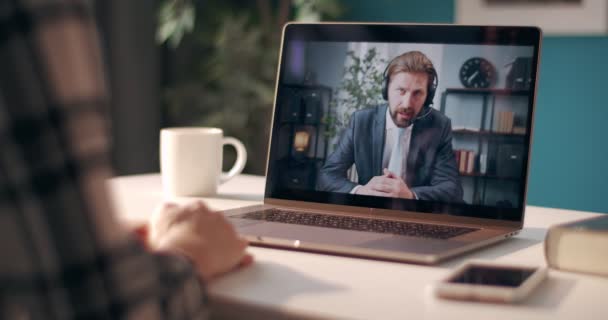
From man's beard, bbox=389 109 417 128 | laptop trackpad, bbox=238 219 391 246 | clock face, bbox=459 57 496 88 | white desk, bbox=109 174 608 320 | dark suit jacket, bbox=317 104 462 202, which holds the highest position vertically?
clock face, bbox=459 57 496 88

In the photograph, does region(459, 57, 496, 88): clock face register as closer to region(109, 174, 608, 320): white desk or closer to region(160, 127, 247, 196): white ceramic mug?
region(109, 174, 608, 320): white desk

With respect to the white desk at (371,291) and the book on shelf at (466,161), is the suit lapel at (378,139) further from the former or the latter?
the white desk at (371,291)

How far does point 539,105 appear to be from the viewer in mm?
2873

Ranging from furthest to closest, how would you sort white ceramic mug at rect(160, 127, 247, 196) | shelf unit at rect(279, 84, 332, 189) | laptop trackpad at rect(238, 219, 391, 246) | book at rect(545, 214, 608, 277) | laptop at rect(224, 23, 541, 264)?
white ceramic mug at rect(160, 127, 247, 196) < shelf unit at rect(279, 84, 332, 189) < laptop at rect(224, 23, 541, 264) < laptop trackpad at rect(238, 219, 391, 246) < book at rect(545, 214, 608, 277)

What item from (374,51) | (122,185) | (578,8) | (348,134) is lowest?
(122,185)

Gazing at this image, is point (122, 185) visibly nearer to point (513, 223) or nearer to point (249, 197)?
point (249, 197)

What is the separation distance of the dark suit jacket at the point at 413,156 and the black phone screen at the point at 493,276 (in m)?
0.30

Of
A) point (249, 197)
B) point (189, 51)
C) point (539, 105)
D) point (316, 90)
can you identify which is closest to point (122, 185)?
point (249, 197)

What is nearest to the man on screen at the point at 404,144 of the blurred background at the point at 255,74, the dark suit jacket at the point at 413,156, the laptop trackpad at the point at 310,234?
the dark suit jacket at the point at 413,156

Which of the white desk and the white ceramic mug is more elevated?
the white ceramic mug

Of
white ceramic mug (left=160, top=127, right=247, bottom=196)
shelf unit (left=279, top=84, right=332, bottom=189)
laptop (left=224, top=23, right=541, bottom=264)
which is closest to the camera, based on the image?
laptop (left=224, top=23, right=541, bottom=264)

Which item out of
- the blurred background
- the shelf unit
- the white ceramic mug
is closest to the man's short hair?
the shelf unit

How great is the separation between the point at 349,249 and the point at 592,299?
11.0 inches

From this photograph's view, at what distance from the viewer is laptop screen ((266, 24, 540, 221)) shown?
43.4 inches
